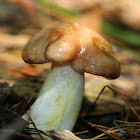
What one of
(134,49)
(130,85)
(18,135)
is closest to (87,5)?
(134,49)

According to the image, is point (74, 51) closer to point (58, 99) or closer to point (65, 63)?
point (65, 63)

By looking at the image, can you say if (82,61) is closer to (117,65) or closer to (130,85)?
(117,65)

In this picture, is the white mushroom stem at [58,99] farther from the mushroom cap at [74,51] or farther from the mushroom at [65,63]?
the mushroom cap at [74,51]

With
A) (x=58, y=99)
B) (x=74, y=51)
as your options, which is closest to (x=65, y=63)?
(x=74, y=51)

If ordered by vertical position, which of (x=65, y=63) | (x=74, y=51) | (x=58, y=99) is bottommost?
(x=58, y=99)

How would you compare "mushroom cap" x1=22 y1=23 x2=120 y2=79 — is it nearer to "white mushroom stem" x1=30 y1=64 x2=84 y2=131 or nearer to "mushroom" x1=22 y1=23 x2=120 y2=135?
"mushroom" x1=22 y1=23 x2=120 y2=135

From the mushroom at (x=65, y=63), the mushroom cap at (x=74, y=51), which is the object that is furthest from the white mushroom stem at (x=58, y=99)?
the mushroom cap at (x=74, y=51)

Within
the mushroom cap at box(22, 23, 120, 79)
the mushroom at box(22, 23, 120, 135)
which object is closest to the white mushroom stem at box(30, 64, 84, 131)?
the mushroom at box(22, 23, 120, 135)
